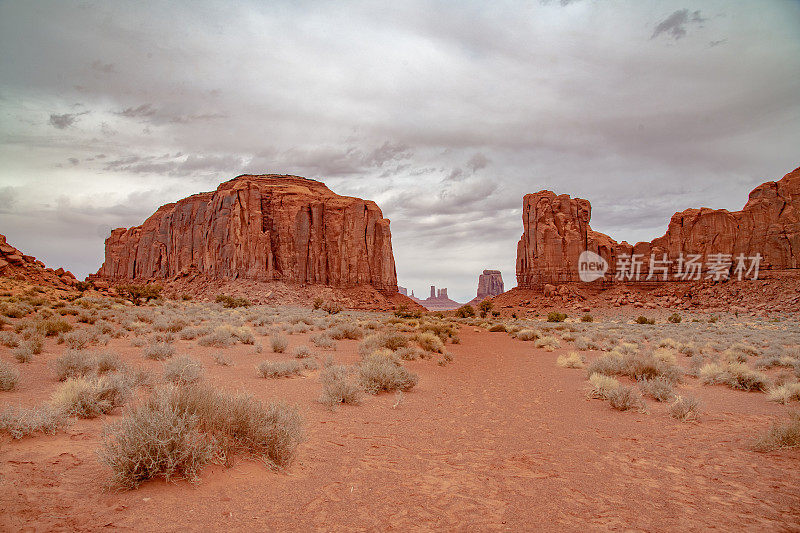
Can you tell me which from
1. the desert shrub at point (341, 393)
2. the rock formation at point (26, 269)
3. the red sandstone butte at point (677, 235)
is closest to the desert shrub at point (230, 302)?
the rock formation at point (26, 269)

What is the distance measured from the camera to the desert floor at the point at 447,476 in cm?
362

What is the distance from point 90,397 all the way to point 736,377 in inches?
550

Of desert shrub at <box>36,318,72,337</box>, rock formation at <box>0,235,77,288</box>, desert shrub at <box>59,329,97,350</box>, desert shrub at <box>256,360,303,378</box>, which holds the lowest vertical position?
desert shrub at <box>256,360,303,378</box>

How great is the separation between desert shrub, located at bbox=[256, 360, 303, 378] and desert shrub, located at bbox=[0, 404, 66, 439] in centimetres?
500

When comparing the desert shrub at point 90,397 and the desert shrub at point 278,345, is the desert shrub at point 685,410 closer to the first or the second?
the desert shrub at point 90,397

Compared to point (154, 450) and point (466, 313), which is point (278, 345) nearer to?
point (154, 450)

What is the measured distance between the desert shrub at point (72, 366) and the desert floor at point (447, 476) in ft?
1.14

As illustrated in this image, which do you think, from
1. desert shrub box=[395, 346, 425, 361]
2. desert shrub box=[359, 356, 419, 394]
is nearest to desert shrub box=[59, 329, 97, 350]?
desert shrub box=[359, 356, 419, 394]

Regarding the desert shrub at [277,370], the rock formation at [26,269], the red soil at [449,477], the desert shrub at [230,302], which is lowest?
the red soil at [449,477]

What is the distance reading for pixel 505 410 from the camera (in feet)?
28.3

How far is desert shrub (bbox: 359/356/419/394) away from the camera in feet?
31.1

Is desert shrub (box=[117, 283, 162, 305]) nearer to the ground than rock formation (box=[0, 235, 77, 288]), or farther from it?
nearer to the ground

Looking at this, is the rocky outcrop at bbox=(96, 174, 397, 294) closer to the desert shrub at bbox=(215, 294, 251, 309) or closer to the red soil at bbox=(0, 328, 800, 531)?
the desert shrub at bbox=(215, 294, 251, 309)

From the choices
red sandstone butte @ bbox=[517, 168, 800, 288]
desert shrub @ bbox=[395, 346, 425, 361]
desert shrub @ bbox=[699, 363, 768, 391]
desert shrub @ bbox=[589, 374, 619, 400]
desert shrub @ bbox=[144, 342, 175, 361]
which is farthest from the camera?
red sandstone butte @ bbox=[517, 168, 800, 288]
